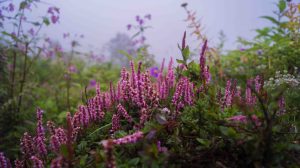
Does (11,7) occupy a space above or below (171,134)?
above

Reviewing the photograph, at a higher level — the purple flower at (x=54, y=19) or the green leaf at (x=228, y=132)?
the purple flower at (x=54, y=19)

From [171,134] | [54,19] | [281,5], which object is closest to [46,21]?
[54,19]

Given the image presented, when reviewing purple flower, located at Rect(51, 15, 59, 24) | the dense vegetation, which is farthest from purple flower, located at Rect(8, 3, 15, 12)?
the dense vegetation

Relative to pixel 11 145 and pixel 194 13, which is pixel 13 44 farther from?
pixel 194 13

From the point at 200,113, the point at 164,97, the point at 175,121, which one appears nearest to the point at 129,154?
the point at 175,121

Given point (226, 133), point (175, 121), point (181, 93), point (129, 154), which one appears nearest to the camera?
point (226, 133)

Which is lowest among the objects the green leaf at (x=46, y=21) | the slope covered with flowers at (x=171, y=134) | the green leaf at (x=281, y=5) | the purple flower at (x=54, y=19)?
the slope covered with flowers at (x=171, y=134)

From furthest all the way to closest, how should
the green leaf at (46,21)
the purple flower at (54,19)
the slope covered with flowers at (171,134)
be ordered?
the purple flower at (54,19), the green leaf at (46,21), the slope covered with flowers at (171,134)

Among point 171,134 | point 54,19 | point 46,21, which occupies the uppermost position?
point 54,19

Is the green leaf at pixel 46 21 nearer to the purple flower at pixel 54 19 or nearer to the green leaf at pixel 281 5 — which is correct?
the purple flower at pixel 54 19

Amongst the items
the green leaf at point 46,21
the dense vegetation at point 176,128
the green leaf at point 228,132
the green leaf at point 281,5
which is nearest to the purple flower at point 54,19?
the green leaf at point 46,21

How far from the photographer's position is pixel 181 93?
5.50 feet

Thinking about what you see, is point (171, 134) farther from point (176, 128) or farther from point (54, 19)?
point (54, 19)

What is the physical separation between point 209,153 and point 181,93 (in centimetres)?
44
